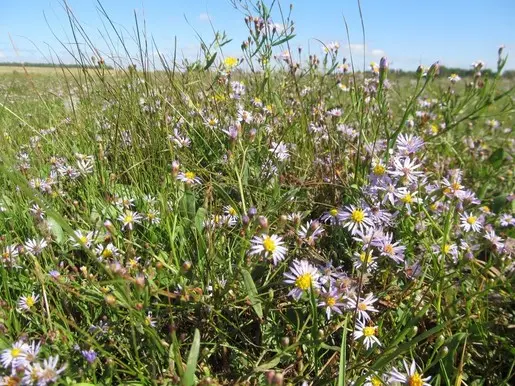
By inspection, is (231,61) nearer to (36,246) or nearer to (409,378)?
(36,246)

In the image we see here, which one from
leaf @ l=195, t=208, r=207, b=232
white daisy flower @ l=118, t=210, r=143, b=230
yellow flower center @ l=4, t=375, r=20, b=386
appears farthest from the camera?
white daisy flower @ l=118, t=210, r=143, b=230

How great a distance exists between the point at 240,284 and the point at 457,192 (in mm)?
837

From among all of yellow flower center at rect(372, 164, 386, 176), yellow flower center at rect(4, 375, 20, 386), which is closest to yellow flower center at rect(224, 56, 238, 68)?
yellow flower center at rect(372, 164, 386, 176)

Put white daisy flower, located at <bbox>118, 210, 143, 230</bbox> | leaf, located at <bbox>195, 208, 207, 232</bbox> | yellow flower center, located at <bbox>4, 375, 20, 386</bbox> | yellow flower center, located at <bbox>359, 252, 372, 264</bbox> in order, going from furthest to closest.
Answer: white daisy flower, located at <bbox>118, 210, 143, 230</bbox> → leaf, located at <bbox>195, 208, 207, 232</bbox> → yellow flower center, located at <bbox>359, 252, 372, 264</bbox> → yellow flower center, located at <bbox>4, 375, 20, 386</bbox>

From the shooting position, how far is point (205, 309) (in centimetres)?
115

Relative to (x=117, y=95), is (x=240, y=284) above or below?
below

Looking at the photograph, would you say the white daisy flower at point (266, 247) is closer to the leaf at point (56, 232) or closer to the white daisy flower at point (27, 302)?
the white daisy flower at point (27, 302)

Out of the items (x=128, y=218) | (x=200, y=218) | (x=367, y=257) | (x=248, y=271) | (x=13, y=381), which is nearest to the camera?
(x=13, y=381)

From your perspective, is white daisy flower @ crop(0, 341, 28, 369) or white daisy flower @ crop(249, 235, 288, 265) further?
white daisy flower @ crop(249, 235, 288, 265)

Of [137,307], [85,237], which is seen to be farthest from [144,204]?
[137,307]

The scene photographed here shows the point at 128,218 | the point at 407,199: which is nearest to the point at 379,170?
the point at 407,199

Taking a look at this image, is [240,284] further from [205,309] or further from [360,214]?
[360,214]

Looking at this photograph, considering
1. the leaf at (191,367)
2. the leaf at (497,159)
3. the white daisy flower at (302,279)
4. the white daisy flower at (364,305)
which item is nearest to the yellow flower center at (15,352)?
the leaf at (191,367)

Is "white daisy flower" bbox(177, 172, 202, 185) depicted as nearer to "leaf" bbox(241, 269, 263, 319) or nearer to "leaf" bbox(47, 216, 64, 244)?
"leaf" bbox(47, 216, 64, 244)
